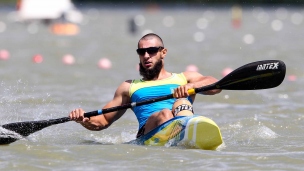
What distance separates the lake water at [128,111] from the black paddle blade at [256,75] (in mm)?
601

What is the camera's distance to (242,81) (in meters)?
8.16

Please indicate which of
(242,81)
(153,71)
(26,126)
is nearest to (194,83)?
(153,71)

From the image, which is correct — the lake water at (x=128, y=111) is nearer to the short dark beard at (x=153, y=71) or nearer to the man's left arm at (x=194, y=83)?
the man's left arm at (x=194, y=83)

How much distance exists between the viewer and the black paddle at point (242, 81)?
7.96m

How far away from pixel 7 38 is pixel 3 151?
2013 cm

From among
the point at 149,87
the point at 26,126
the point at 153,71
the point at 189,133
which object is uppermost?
the point at 153,71

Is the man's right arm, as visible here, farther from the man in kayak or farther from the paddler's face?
the paddler's face

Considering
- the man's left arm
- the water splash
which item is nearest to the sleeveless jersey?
the man's left arm

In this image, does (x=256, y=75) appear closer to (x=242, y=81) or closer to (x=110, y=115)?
(x=242, y=81)

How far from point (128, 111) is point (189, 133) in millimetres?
3621

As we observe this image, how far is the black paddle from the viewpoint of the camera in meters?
7.96

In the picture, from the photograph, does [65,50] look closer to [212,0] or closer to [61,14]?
[61,14]

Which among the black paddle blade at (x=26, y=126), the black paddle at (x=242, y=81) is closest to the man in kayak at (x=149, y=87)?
the black paddle at (x=242, y=81)

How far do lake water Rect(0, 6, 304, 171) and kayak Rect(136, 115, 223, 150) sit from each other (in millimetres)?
118
